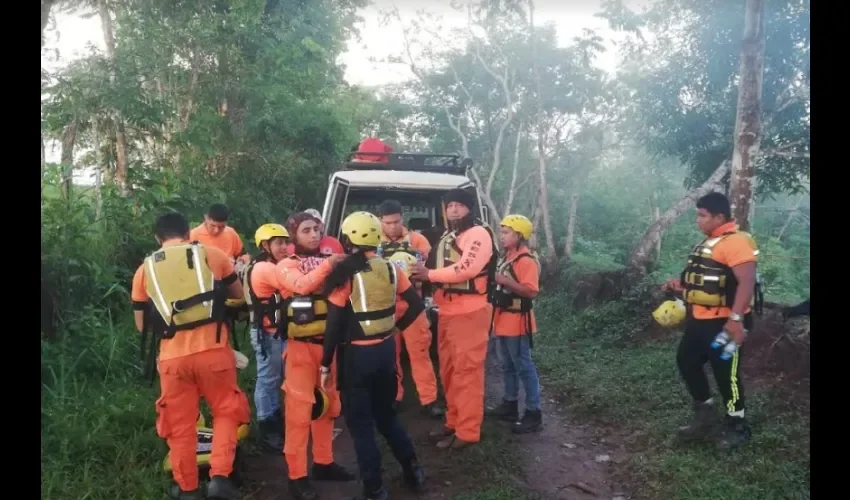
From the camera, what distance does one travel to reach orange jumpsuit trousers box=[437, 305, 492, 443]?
447cm

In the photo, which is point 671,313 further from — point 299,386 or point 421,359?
point 299,386

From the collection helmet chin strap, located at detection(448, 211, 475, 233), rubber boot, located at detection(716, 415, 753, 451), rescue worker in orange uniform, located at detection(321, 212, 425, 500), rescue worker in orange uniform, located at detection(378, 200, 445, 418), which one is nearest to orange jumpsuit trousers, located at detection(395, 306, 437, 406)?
rescue worker in orange uniform, located at detection(378, 200, 445, 418)

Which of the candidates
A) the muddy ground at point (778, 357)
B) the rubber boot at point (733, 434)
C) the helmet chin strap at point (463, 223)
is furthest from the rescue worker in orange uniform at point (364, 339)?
the muddy ground at point (778, 357)

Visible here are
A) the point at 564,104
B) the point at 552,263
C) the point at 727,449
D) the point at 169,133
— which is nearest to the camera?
the point at 727,449

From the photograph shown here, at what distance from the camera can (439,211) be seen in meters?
6.97

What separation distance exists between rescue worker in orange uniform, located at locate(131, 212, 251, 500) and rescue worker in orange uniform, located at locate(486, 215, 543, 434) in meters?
2.17

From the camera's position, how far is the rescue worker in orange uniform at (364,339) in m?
3.57

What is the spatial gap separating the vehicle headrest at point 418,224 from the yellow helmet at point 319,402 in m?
3.31

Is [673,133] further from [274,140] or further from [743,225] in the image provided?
[274,140]

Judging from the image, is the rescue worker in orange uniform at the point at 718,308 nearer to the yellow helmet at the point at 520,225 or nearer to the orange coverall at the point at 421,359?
the yellow helmet at the point at 520,225

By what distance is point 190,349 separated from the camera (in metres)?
3.49

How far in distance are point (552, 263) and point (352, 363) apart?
9855 mm

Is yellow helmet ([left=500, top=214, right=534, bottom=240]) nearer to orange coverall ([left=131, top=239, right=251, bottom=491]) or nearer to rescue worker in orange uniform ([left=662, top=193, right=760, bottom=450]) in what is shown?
rescue worker in orange uniform ([left=662, top=193, right=760, bottom=450])
